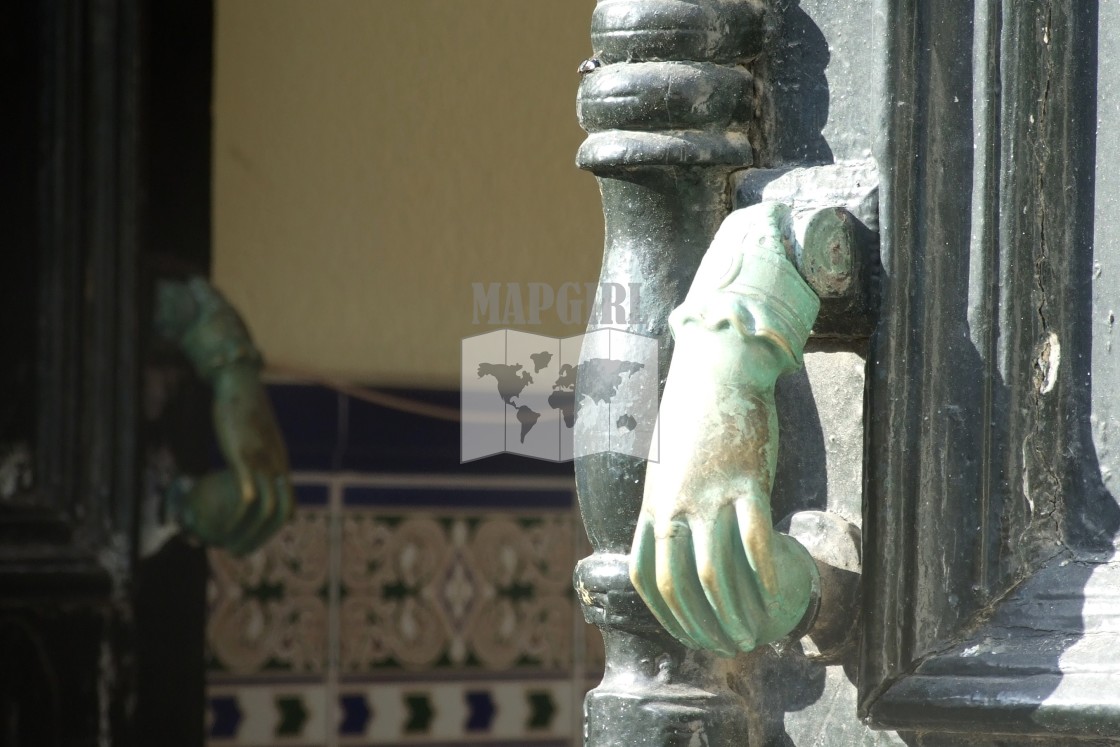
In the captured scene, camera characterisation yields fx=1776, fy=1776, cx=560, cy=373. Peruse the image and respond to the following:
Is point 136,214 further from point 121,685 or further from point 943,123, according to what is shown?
point 943,123

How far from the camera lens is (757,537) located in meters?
0.49

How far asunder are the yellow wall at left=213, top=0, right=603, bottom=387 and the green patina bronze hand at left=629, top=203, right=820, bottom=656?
3.76ft

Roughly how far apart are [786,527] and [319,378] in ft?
3.82

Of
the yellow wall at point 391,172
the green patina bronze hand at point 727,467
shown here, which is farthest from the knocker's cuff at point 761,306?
the yellow wall at point 391,172

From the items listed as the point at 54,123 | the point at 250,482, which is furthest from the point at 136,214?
the point at 250,482

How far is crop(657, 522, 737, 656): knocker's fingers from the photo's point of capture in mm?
484

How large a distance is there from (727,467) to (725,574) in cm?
3

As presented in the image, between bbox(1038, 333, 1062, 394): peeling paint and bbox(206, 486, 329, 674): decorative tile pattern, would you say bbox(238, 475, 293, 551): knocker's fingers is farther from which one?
bbox(1038, 333, 1062, 394): peeling paint

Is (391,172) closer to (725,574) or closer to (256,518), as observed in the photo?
(256,518)

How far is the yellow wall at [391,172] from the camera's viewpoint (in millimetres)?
1664

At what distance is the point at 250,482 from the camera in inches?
60.4

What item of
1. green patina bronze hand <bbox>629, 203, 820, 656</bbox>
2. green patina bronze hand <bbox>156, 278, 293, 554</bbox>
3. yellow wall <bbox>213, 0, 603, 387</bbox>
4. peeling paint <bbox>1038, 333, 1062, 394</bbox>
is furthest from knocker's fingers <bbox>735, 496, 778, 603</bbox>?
yellow wall <bbox>213, 0, 603, 387</bbox>
